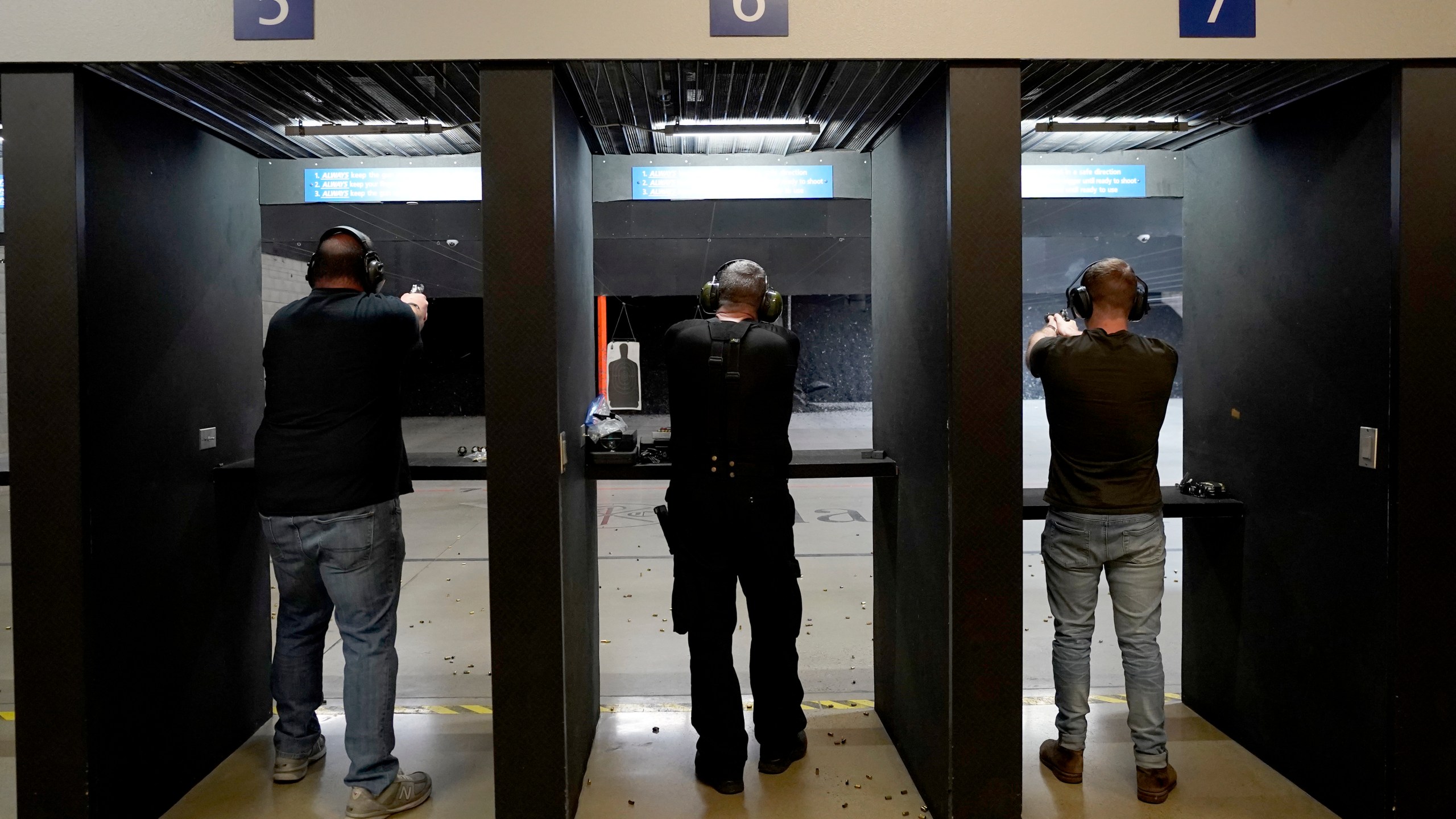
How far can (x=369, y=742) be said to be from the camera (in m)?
2.40

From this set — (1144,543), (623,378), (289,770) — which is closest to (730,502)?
(1144,543)

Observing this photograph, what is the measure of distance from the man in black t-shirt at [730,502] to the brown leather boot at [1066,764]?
0.92 meters

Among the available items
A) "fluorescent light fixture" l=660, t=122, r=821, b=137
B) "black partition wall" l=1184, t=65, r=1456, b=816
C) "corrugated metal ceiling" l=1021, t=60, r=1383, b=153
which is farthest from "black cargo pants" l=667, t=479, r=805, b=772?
"black partition wall" l=1184, t=65, r=1456, b=816

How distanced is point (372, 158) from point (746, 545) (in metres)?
2.33

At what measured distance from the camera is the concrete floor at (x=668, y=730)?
2516mm

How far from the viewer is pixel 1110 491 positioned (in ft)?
7.95

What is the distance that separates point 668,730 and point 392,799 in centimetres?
96

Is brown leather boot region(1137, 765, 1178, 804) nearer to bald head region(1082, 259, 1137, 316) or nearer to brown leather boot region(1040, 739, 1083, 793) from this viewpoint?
brown leather boot region(1040, 739, 1083, 793)

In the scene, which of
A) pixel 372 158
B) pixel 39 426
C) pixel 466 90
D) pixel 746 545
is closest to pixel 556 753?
pixel 746 545

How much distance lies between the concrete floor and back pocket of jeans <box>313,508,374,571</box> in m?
0.81

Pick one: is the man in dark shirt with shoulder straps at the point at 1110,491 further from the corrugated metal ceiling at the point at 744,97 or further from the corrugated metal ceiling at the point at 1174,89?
the corrugated metal ceiling at the point at 744,97

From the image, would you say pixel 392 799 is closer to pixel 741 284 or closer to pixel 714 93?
pixel 741 284

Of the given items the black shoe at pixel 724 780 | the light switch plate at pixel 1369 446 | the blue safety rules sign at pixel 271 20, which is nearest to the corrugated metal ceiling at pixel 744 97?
the blue safety rules sign at pixel 271 20

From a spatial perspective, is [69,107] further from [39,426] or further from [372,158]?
[372,158]
